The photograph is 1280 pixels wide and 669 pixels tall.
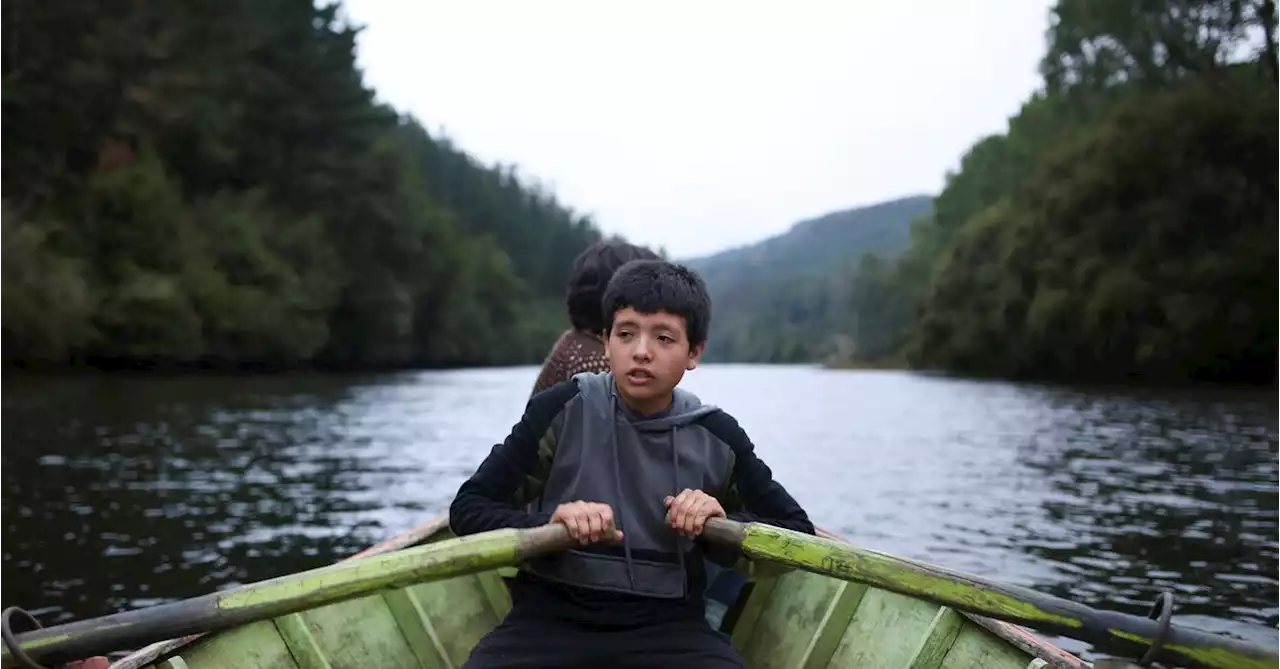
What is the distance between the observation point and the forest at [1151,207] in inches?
1423

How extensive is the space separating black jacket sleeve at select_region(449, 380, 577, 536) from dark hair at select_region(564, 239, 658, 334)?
4.48 ft

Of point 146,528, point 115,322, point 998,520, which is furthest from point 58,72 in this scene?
point 998,520

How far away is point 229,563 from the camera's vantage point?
31.4 ft

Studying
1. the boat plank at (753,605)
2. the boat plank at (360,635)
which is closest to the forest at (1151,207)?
the boat plank at (753,605)

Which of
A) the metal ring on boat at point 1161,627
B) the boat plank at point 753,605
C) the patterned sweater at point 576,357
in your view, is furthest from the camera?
the patterned sweater at point 576,357

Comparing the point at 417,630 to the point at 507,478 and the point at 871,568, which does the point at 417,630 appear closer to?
the point at 507,478

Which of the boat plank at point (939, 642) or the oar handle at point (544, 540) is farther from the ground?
the oar handle at point (544, 540)

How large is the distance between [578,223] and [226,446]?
436 feet

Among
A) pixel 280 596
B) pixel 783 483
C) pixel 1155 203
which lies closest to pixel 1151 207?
pixel 1155 203

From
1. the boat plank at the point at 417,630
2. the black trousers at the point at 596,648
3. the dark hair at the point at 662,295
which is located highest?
the dark hair at the point at 662,295

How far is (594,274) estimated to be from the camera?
195 inches

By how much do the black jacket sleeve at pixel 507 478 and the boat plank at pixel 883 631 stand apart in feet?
5.39

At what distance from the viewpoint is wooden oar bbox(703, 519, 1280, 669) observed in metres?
2.74

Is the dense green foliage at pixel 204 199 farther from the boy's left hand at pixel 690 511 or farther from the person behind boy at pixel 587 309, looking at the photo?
the boy's left hand at pixel 690 511
